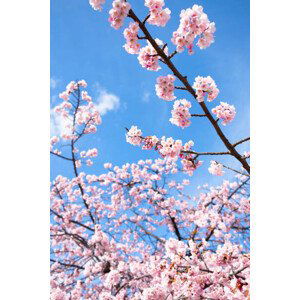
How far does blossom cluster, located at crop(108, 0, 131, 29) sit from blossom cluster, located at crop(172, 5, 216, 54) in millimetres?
253

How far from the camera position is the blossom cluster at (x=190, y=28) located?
149cm

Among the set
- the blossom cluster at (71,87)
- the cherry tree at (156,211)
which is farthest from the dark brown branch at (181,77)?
the blossom cluster at (71,87)

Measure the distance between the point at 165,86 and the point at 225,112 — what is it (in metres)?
0.43

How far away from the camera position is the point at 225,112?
6.10 feet

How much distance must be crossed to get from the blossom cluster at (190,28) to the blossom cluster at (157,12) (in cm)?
9

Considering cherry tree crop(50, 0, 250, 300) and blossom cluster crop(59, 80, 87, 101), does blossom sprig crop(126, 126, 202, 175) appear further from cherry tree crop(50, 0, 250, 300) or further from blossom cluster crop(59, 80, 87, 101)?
blossom cluster crop(59, 80, 87, 101)

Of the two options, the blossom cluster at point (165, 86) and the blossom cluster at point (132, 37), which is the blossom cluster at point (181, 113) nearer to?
the blossom cluster at point (165, 86)

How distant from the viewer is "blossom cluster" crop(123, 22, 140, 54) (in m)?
1.51

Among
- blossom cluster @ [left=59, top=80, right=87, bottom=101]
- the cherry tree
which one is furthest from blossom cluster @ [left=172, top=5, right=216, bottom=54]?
blossom cluster @ [left=59, top=80, right=87, bottom=101]

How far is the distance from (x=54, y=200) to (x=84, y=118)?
1.12m

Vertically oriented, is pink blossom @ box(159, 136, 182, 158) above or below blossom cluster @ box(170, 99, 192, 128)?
below

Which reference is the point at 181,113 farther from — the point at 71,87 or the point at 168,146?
the point at 71,87

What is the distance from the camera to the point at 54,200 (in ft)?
13.3

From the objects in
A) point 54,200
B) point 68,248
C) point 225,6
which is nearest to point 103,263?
point 68,248
